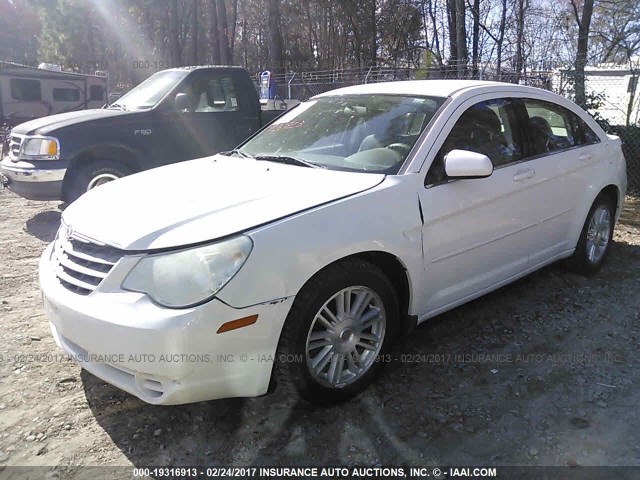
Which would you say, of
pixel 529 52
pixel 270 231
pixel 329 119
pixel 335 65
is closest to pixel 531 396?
pixel 270 231

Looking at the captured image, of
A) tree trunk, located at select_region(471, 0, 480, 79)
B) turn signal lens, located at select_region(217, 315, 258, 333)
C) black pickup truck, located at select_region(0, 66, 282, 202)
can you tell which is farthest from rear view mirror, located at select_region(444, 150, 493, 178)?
tree trunk, located at select_region(471, 0, 480, 79)

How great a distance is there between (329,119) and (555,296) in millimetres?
2281

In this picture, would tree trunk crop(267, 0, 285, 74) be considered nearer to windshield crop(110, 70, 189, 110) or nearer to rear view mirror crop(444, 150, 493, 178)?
windshield crop(110, 70, 189, 110)

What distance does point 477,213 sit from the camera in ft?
11.4

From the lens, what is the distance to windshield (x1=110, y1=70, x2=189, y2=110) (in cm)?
721

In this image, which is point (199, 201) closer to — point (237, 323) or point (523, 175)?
point (237, 323)

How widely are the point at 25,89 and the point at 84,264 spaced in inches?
582

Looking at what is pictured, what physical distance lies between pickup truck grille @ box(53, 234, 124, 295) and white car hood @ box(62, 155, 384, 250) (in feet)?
0.18

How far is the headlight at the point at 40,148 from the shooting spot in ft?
21.2

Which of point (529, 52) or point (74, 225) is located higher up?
point (529, 52)

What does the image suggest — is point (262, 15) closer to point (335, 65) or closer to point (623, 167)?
point (335, 65)

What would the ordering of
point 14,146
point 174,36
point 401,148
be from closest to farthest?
point 401,148 → point 14,146 → point 174,36

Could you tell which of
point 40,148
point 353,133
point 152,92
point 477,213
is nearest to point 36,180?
point 40,148

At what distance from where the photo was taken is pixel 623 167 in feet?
16.3
